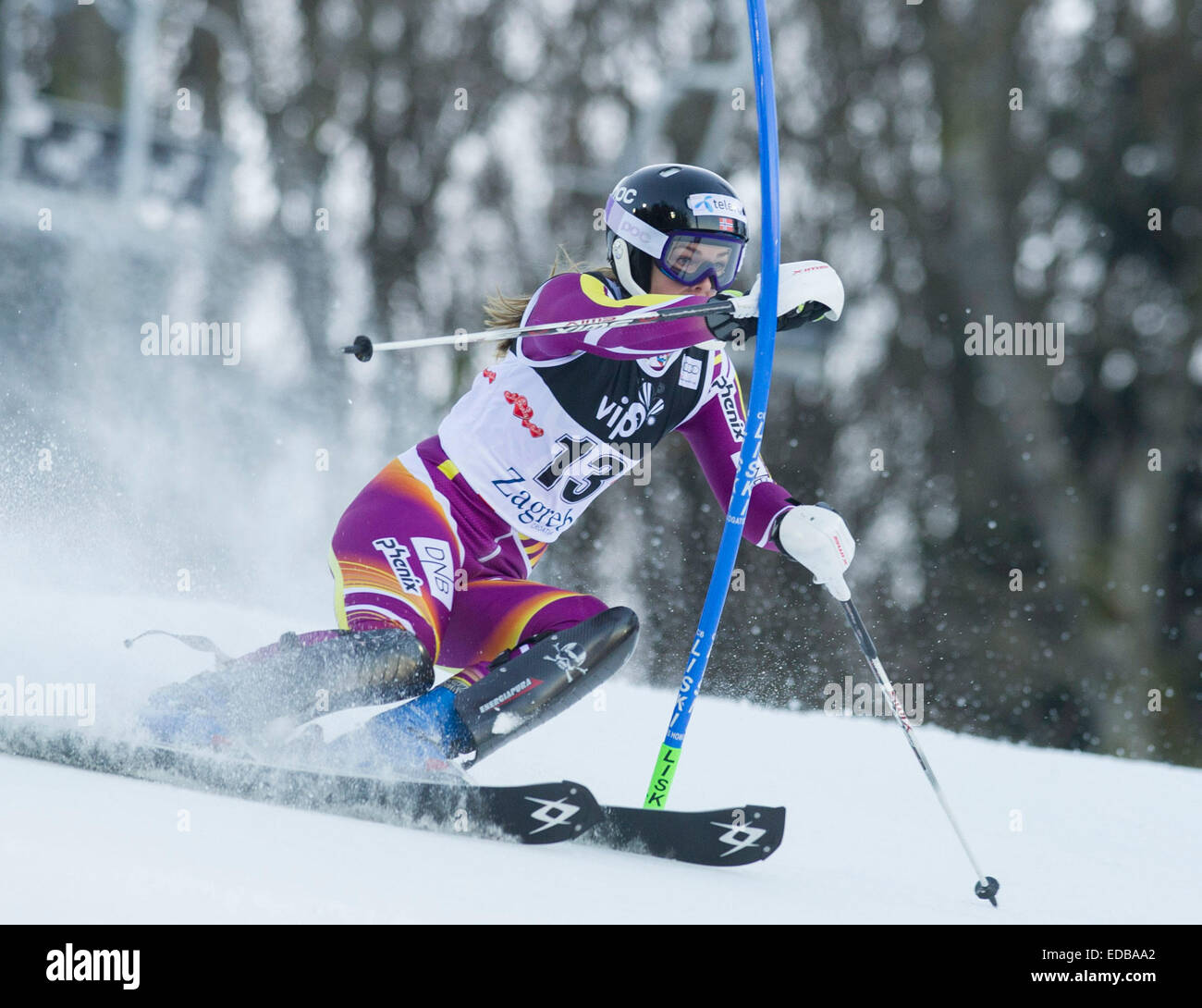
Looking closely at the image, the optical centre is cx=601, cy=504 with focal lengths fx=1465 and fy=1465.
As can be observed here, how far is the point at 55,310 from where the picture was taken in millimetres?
12070

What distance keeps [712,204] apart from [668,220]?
0.12 m

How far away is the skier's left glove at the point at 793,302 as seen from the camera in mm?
3197

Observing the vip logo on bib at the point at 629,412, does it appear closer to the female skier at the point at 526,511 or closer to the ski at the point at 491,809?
the female skier at the point at 526,511

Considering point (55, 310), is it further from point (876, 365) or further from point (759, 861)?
point (759, 861)

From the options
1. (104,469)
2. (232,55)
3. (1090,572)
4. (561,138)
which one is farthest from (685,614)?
(232,55)

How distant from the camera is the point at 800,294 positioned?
3.19 meters

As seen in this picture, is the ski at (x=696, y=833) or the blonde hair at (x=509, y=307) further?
the blonde hair at (x=509, y=307)

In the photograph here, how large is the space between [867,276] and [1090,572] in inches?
139

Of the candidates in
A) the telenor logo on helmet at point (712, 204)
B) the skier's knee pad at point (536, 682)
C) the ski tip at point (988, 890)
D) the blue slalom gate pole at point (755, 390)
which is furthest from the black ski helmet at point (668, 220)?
the ski tip at point (988, 890)

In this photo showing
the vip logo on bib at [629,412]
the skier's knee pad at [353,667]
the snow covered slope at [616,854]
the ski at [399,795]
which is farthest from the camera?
the vip logo on bib at [629,412]

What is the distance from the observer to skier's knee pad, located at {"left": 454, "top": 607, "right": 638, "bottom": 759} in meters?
3.47

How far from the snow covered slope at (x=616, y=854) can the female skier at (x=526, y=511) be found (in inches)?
14.3

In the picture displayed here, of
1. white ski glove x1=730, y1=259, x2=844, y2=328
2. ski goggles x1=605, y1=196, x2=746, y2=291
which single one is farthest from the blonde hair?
white ski glove x1=730, y1=259, x2=844, y2=328

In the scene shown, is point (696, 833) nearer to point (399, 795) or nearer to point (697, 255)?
point (399, 795)
